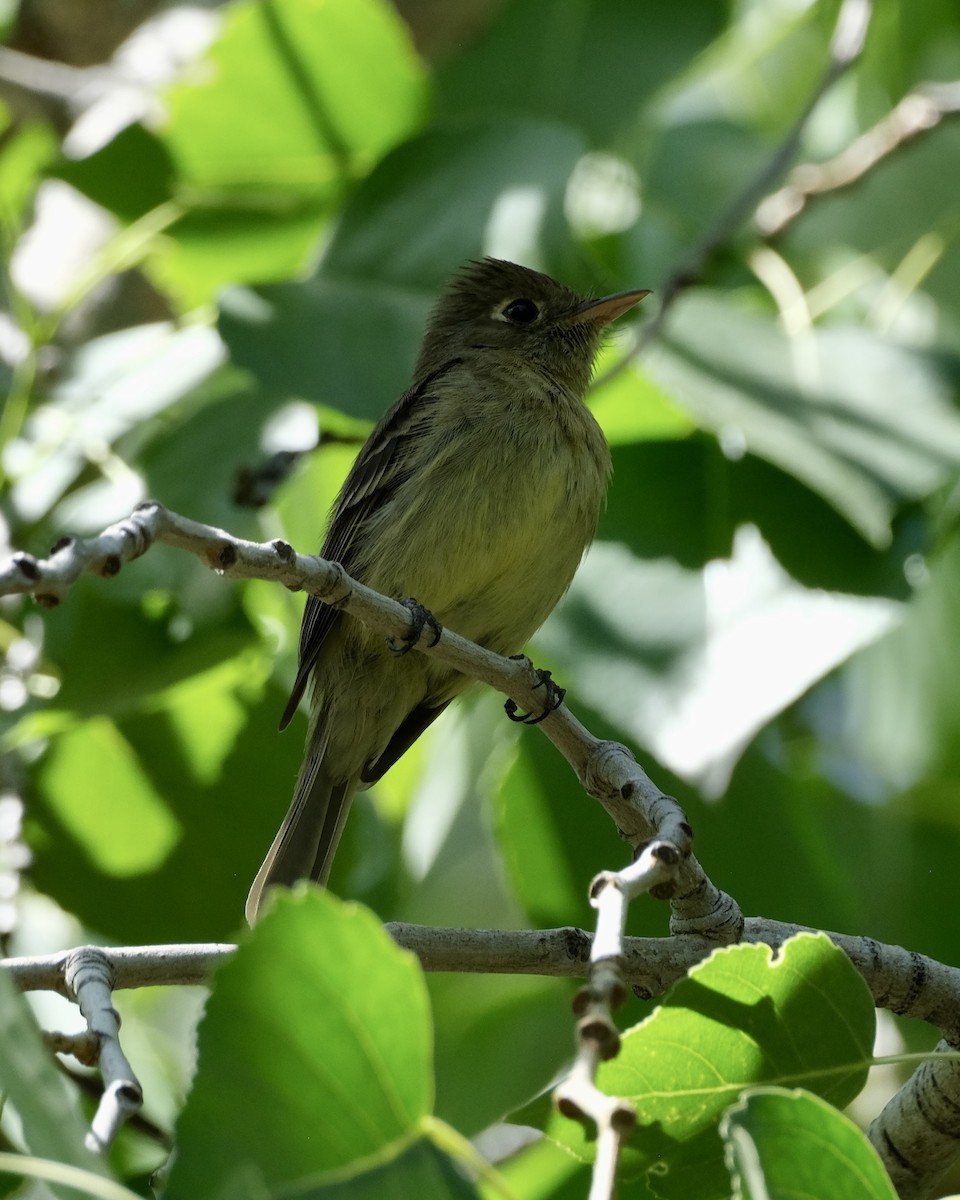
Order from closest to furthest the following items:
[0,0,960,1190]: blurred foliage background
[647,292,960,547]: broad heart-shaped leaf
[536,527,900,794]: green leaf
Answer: [536,527,900,794]: green leaf
[647,292,960,547]: broad heart-shaped leaf
[0,0,960,1190]: blurred foliage background

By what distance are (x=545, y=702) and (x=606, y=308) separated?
7.20 feet

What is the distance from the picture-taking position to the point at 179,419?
5.19 meters

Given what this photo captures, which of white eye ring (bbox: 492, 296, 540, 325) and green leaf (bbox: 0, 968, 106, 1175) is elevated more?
green leaf (bbox: 0, 968, 106, 1175)

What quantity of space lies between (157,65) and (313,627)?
9.98 ft

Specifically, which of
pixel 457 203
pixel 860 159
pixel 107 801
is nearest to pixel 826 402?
pixel 457 203

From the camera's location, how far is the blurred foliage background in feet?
14.5

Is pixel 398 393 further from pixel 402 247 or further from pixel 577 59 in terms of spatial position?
pixel 577 59

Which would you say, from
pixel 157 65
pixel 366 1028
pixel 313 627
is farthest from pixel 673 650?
pixel 157 65

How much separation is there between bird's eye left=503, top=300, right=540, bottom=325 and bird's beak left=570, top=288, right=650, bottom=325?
188mm

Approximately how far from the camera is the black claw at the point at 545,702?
3.74 m

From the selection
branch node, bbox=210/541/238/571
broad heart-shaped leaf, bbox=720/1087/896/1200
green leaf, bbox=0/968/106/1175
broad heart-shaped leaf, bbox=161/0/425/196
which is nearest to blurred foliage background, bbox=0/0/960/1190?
broad heart-shaped leaf, bbox=161/0/425/196

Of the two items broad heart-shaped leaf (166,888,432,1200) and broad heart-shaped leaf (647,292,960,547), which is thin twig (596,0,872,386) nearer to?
broad heart-shaped leaf (647,292,960,547)

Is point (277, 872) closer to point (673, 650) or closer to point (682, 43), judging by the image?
point (673, 650)

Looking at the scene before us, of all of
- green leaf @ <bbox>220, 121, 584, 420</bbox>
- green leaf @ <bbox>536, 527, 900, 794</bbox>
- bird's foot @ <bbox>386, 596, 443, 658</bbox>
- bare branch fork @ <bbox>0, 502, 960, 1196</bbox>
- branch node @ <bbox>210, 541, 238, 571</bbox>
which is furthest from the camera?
green leaf @ <bbox>220, 121, 584, 420</bbox>
